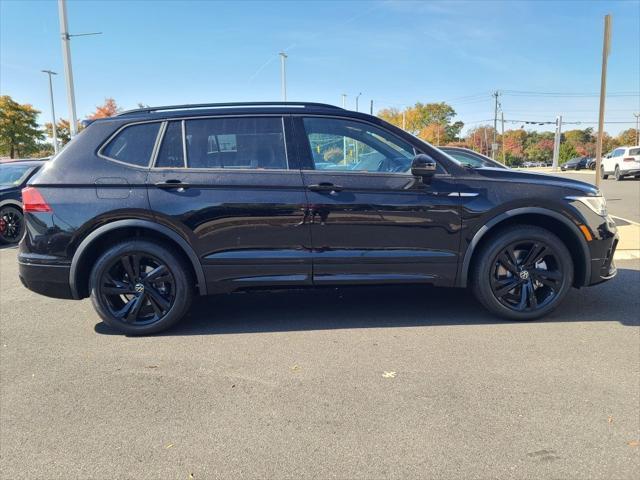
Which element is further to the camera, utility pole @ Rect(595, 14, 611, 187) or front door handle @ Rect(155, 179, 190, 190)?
utility pole @ Rect(595, 14, 611, 187)

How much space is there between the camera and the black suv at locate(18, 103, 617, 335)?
3.81 meters

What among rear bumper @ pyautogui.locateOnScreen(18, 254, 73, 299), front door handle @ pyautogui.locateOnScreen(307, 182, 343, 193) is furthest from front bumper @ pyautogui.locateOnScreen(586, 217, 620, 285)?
rear bumper @ pyautogui.locateOnScreen(18, 254, 73, 299)

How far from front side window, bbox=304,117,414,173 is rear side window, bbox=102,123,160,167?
53.0 inches

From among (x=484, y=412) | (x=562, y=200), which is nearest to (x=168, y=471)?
(x=484, y=412)

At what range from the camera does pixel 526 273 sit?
13.3 feet

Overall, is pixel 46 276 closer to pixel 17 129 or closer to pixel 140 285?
pixel 140 285

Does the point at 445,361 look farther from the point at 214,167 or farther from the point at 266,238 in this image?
the point at 214,167

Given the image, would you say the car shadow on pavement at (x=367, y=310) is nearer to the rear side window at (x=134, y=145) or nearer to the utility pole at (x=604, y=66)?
the rear side window at (x=134, y=145)

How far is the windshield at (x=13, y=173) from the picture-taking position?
8952 millimetres

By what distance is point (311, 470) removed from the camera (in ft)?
7.32

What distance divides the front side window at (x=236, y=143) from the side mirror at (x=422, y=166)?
42.8 inches

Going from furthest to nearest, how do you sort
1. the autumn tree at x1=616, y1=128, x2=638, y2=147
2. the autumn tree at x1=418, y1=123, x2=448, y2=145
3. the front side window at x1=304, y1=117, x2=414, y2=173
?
1. the autumn tree at x1=616, y1=128, x2=638, y2=147
2. the autumn tree at x1=418, y1=123, x2=448, y2=145
3. the front side window at x1=304, y1=117, x2=414, y2=173

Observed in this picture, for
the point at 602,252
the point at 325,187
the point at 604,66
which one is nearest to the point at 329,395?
the point at 325,187

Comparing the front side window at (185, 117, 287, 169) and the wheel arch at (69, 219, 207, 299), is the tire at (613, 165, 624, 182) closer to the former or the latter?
the front side window at (185, 117, 287, 169)
